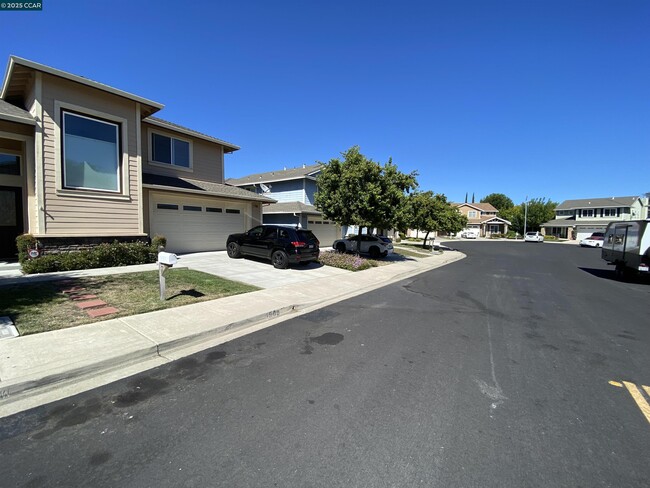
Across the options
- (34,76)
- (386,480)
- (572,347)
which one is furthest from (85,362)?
(34,76)

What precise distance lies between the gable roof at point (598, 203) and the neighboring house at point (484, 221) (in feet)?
38.1

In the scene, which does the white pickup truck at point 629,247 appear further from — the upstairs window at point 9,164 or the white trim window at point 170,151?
the upstairs window at point 9,164

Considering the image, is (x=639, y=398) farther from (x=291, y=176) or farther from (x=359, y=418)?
(x=291, y=176)

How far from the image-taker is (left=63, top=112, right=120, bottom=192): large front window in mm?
10352

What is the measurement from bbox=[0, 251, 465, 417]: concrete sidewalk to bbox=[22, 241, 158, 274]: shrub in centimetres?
562

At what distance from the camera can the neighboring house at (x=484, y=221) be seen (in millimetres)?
73125

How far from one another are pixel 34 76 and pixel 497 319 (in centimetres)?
1496

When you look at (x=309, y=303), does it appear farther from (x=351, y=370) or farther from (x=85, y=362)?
(x=85, y=362)

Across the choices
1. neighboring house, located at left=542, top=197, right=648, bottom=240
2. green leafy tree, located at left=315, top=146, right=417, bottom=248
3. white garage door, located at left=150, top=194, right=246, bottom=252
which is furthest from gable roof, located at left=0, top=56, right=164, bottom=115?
neighboring house, located at left=542, top=197, right=648, bottom=240

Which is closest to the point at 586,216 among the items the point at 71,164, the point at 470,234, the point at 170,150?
the point at 470,234

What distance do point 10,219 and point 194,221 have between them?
250 inches

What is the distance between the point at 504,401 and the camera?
11.7 ft

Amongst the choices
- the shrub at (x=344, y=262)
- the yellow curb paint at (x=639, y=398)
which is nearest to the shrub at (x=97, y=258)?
the shrub at (x=344, y=262)

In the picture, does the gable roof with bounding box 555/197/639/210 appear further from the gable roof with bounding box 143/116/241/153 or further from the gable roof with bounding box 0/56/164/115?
the gable roof with bounding box 0/56/164/115
